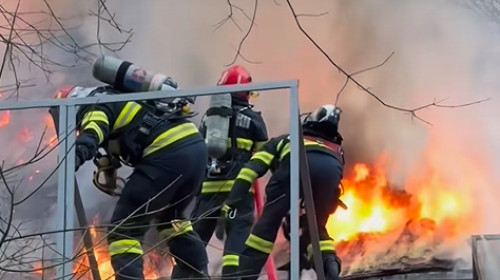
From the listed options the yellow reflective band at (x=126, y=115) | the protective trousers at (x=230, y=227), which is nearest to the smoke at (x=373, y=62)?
the protective trousers at (x=230, y=227)

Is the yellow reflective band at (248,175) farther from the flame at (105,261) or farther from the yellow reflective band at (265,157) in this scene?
the flame at (105,261)

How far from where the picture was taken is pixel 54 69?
726 cm

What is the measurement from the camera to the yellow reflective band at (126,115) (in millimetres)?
4219

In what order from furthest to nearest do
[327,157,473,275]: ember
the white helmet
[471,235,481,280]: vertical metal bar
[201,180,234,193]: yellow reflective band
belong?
[327,157,473,275]: ember → [471,235,481,280]: vertical metal bar → the white helmet → [201,180,234,193]: yellow reflective band

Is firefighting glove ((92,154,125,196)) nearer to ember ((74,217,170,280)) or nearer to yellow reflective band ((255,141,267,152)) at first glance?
ember ((74,217,170,280))

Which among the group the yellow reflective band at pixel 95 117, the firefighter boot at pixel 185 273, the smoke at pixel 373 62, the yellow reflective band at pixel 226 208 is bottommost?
the firefighter boot at pixel 185 273

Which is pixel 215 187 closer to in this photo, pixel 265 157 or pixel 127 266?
pixel 265 157

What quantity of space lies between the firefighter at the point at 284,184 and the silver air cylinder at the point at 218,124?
0.24 metres

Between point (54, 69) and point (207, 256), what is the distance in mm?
3317

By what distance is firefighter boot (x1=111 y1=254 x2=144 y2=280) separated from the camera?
13.7 feet

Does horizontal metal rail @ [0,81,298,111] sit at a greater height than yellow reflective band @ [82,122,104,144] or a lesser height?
greater

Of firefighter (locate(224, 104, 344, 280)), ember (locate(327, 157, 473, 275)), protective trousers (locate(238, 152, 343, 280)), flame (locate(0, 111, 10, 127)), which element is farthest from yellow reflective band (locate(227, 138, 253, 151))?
ember (locate(327, 157, 473, 275))

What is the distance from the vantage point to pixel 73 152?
3.99 m

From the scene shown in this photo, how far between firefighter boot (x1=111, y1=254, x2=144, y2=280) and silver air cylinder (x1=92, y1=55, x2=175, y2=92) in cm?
80
